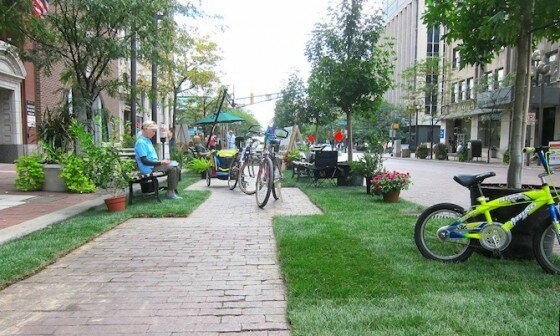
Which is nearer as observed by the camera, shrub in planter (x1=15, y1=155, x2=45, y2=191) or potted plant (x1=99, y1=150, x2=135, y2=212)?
potted plant (x1=99, y1=150, x2=135, y2=212)

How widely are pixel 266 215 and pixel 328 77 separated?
683cm

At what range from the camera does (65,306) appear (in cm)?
364

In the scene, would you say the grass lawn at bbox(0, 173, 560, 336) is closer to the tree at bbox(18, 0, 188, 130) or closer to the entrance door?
the tree at bbox(18, 0, 188, 130)

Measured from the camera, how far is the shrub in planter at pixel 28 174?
9.97 metres

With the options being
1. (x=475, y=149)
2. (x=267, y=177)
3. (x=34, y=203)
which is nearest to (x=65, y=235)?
(x=34, y=203)

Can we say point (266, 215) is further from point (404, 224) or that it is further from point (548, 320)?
point (548, 320)

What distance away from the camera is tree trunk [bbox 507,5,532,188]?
5.73 m

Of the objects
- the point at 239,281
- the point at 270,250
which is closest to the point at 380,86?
the point at 270,250

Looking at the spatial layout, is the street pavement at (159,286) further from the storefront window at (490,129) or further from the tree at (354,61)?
the storefront window at (490,129)

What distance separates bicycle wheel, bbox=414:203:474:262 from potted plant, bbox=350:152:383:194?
5562 mm

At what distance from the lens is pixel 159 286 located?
411 cm

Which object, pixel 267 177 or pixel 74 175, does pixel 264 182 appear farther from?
pixel 74 175

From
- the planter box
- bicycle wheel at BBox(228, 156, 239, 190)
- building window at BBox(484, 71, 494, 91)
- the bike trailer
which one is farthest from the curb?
building window at BBox(484, 71, 494, 91)

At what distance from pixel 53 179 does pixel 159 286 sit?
23.5 ft
